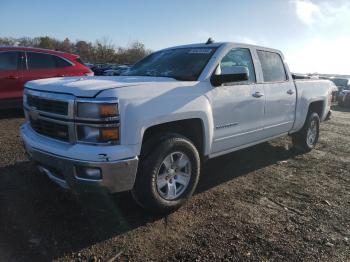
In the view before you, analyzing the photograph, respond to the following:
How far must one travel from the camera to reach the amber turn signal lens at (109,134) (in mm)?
3240

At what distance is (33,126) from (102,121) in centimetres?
122

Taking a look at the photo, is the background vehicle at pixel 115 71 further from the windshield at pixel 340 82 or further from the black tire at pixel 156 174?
the windshield at pixel 340 82

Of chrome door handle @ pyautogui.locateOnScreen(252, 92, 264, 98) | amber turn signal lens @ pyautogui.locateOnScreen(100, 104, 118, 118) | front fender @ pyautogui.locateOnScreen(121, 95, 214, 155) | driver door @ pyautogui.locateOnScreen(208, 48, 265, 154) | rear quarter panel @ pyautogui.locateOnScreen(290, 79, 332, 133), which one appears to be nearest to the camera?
amber turn signal lens @ pyautogui.locateOnScreen(100, 104, 118, 118)

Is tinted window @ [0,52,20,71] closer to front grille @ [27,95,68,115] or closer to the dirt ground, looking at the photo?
the dirt ground

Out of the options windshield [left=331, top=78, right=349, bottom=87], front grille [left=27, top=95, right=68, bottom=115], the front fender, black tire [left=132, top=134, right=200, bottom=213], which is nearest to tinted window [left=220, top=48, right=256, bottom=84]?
the front fender

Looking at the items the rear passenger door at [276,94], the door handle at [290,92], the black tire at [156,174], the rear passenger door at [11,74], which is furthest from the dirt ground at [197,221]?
the rear passenger door at [11,74]

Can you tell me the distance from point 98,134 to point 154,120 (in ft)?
1.93

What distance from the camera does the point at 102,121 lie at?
3.21 m

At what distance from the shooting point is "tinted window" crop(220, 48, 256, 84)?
478 centimetres

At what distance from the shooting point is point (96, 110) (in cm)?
322

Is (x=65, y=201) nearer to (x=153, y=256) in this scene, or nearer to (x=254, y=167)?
(x=153, y=256)

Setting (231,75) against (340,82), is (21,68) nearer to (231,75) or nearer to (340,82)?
(231,75)

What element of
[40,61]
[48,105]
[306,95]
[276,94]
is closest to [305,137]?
[306,95]

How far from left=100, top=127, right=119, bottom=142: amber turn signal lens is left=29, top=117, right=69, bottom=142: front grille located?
383 mm
